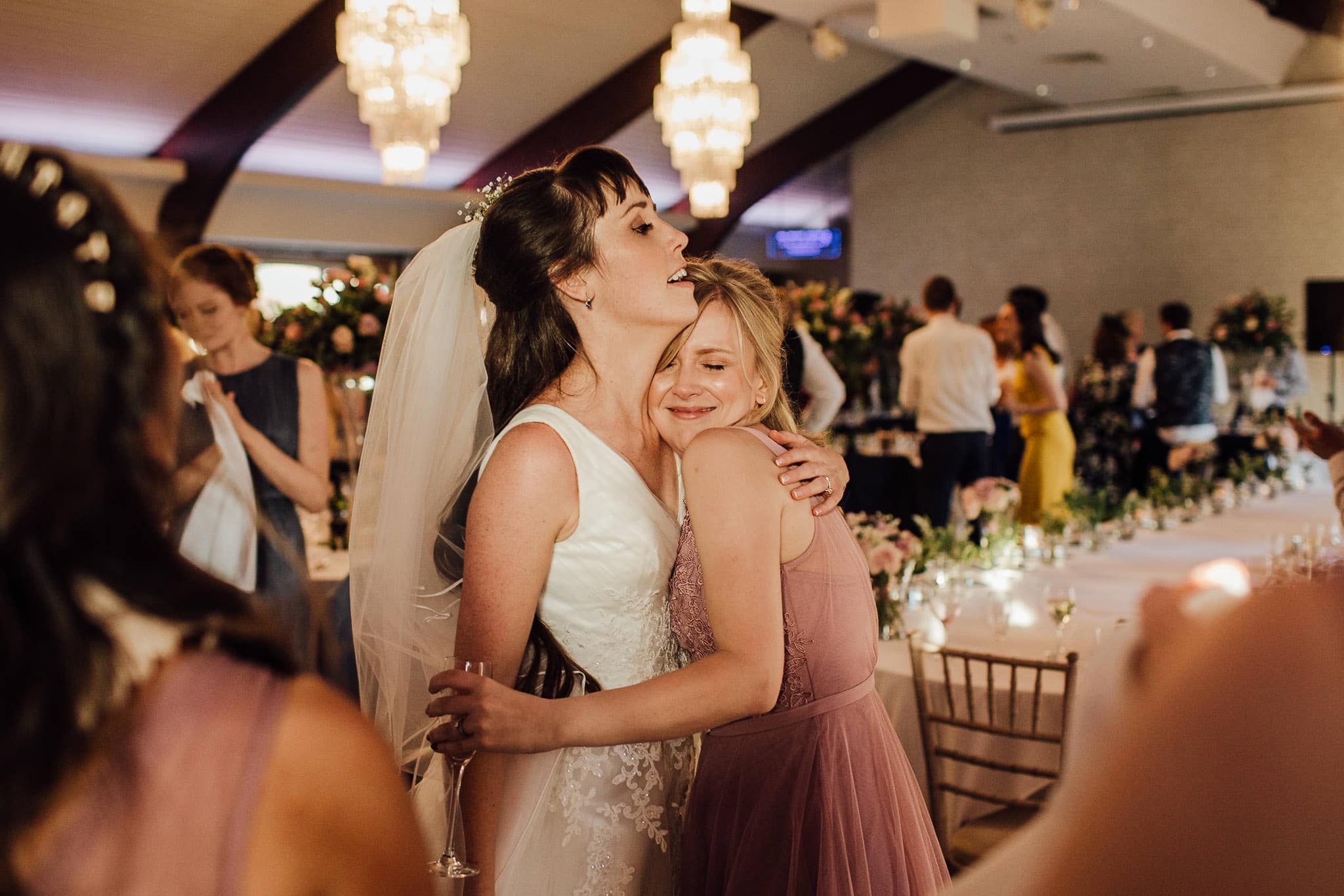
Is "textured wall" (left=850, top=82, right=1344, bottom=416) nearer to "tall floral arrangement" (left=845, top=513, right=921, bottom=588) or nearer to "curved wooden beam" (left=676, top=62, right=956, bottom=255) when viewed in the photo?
"curved wooden beam" (left=676, top=62, right=956, bottom=255)

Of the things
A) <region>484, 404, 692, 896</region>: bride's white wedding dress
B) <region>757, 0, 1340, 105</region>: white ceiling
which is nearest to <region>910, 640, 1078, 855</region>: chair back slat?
<region>484, 404, 692, 896</region>: bride's white wedding dress

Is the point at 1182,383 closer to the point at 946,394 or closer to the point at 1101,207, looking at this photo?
the point at 946,394

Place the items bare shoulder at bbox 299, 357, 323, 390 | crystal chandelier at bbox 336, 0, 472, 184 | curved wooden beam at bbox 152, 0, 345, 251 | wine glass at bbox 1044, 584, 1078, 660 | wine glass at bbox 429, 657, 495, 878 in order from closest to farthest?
wine glass at bbox 429, 657, 495, 878, wine glass at bbox 1044, 584, 1078, 660, bare shoulder at bbox 299, 357, 323, 390, crystal chandelier at bbox 336, 0, 472, 184, curved wooden beam at bbox 152, 0, 345, 251

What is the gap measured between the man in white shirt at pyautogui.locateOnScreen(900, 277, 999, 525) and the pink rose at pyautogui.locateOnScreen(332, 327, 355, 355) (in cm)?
348

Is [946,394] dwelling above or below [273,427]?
above

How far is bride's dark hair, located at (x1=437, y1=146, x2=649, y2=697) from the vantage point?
182 centimetres

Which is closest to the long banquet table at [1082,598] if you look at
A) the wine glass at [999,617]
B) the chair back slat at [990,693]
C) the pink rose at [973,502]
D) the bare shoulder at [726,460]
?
the wine glass at [999,617]

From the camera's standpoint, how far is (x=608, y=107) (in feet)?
36.3

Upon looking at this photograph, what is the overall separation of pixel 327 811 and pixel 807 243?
17.0 metres

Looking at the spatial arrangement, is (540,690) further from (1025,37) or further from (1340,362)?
(1340,362)

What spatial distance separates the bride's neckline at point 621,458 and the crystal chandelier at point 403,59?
3431 mm

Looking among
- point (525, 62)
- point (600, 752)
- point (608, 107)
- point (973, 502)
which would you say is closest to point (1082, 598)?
point (973, 502)

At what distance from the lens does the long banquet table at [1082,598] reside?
2.90m

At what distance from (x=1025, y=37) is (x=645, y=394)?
8.71 m
